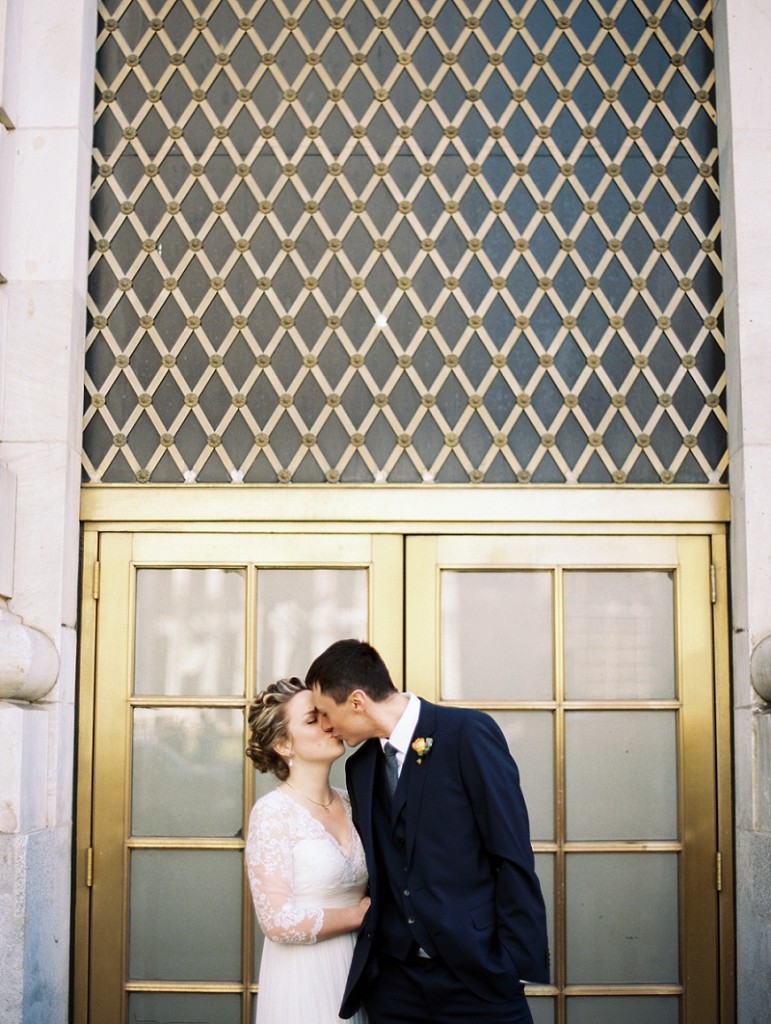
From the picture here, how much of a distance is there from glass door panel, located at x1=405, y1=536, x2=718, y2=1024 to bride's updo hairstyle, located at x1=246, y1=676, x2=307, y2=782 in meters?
1.05

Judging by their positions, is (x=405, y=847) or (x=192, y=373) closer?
(x=405, y=847)

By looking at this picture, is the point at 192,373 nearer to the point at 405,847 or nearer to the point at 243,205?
the point at 243,205

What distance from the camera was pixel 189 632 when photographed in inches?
220

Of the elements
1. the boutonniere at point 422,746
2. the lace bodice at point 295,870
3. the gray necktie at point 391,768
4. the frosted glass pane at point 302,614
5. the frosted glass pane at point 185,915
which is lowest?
the frosted glass pane at point 185,915

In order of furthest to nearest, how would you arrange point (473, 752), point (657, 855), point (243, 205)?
point (243, 205)
point (657, 855)
point (473, 752)

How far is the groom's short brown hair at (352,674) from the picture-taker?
3955 millimetres

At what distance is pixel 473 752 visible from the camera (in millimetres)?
3799

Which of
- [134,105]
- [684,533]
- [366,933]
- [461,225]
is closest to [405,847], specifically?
[366,933]

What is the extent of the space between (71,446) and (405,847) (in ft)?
8.39

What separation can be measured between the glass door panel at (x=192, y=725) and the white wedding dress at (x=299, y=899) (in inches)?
45.0

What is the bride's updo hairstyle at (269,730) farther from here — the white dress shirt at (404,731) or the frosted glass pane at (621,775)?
the frosted glass pane at (621,775)

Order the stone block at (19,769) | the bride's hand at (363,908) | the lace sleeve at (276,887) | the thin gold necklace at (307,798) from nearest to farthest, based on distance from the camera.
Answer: the lace sleeve at (276,887) → the bride's hand at (363,908) → the thin gold necklace at (307,798) → the stone block at (19,769)

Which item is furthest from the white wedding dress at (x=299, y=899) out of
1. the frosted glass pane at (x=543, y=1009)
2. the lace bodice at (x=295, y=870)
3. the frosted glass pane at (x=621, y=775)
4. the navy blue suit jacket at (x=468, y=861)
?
the frosted glass pane at (x=621, y=775)

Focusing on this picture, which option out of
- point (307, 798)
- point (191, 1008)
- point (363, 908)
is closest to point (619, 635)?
point (307, 798)
